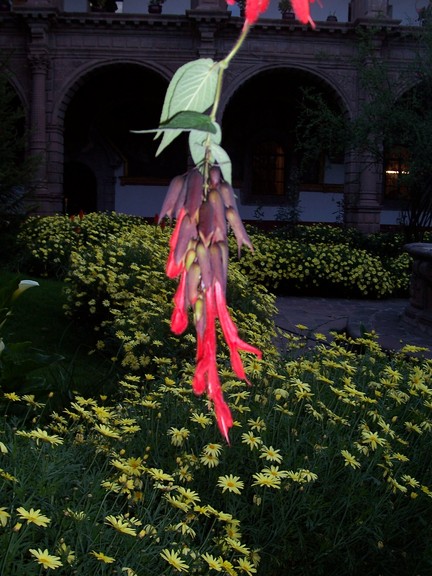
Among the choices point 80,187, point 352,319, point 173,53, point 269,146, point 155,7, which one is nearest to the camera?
point 352,319

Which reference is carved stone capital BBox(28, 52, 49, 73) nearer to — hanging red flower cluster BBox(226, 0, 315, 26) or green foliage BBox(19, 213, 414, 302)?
green foliage BBox(19, 213, 414, 302)

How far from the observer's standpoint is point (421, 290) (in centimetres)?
777

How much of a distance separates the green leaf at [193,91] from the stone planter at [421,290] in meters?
7.30

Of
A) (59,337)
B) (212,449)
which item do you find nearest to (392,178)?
(59,337)

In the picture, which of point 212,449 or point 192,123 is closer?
point 192,123

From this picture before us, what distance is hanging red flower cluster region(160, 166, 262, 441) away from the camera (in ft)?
1.36

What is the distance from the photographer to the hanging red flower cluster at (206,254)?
41 centimetres

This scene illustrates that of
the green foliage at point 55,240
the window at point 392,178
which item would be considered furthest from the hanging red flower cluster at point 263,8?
the window at point 392,178

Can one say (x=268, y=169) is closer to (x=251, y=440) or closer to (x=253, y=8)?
(x=251, y=440)

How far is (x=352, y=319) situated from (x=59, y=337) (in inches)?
141

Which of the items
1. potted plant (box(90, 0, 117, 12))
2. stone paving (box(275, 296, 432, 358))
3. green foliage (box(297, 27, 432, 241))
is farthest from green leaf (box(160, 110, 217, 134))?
potted plant (box(90, 0, 117, 12))

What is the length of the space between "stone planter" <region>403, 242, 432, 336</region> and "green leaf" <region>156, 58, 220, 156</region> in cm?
730

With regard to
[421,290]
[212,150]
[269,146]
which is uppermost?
[269,146]

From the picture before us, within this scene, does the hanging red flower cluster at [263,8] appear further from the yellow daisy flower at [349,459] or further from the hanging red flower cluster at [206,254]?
the yellow daisy flower at [349,459]
